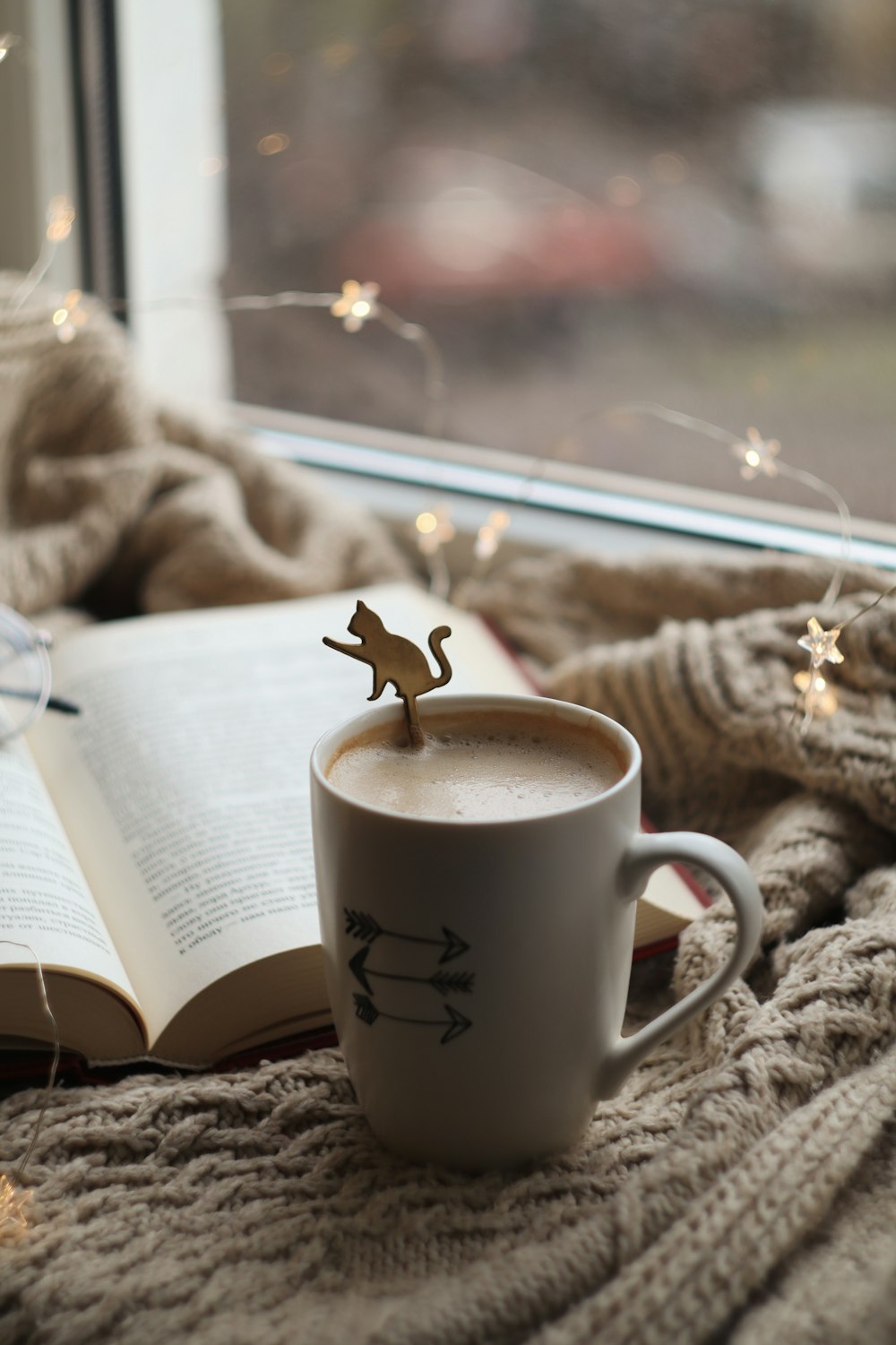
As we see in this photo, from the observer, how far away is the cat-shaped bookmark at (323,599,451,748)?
440mm

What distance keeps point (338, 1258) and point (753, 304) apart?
2.39 feet

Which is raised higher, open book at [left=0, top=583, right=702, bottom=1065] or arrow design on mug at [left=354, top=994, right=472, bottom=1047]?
arrow design on mug at [left=354, top=994, right=472, bottom=1047]

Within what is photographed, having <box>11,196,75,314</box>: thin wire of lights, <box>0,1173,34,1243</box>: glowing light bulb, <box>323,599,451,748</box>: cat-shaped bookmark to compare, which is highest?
<box>11,196,75,314</box>: thin wire of lights

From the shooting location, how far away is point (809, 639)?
0.56 m

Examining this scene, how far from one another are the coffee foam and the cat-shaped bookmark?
1 cm

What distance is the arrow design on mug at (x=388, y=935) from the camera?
39 cm

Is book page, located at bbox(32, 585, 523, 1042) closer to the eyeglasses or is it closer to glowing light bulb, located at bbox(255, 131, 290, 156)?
the eyeglasses

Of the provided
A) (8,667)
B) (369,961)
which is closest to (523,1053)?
(369,961)

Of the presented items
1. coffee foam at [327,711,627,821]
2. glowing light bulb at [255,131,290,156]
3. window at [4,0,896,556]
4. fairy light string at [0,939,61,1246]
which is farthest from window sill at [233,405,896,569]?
fairy light string at [0,939,61,1246]

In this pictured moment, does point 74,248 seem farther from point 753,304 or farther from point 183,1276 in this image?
point 183,1276

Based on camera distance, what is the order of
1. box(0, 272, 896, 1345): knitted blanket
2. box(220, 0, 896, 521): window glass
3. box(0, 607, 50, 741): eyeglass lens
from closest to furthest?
box(0, 272, 896, 1345): knitted blanket → box(0, 607, 50, 741): eyeglass lens → box(220, 0, 896, 521): window glass

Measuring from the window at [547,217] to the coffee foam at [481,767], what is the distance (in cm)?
45

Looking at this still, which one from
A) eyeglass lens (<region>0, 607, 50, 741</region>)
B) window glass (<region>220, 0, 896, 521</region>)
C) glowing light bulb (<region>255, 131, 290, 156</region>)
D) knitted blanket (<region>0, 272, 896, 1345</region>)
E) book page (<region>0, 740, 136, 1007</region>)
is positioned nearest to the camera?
knitted blanket (<region>0, 272, 896, 1345</region>)

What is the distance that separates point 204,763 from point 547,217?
1.97 feet
